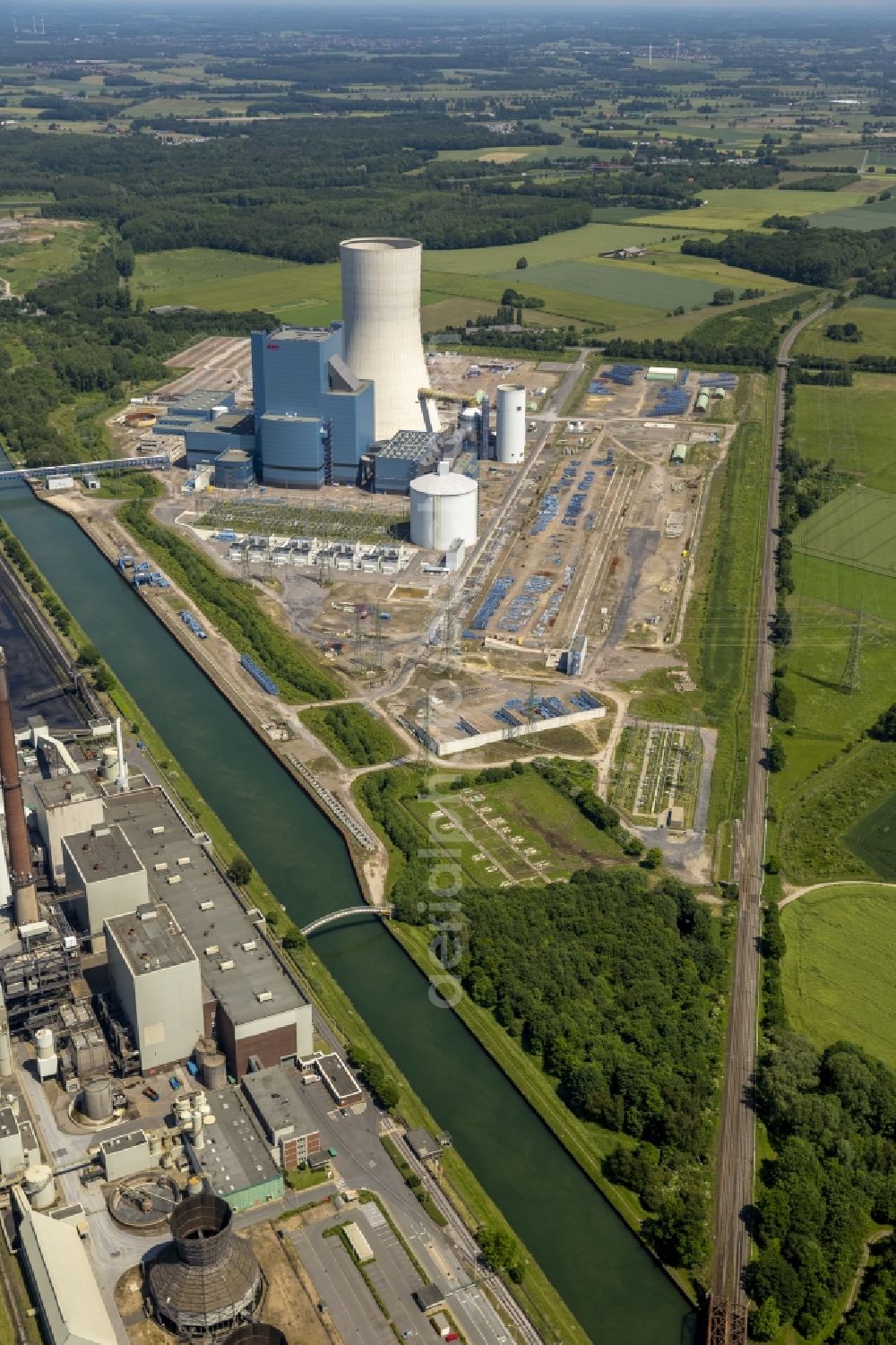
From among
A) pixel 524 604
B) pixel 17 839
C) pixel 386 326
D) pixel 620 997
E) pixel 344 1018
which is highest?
pixel 386 326

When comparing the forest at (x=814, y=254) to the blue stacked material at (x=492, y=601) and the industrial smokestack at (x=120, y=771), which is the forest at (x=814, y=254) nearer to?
the blue stacked material at (x=492, y=601)

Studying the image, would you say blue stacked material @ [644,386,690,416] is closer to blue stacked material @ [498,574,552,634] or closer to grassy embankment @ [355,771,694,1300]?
blue stacked material @ [498,574,552,634]

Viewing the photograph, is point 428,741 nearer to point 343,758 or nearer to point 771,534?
point 343,758

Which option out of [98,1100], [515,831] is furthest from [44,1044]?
[515,831]

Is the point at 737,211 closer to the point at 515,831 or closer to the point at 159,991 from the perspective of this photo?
the point at 515,831

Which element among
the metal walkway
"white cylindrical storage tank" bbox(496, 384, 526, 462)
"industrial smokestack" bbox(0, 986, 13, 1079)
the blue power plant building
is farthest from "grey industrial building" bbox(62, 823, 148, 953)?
"white cylindrical storage tank" bbox(496, 384, 526, 462)

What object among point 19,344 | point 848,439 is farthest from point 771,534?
point 19,344

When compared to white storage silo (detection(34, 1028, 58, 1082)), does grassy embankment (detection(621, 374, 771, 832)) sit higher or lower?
higher
